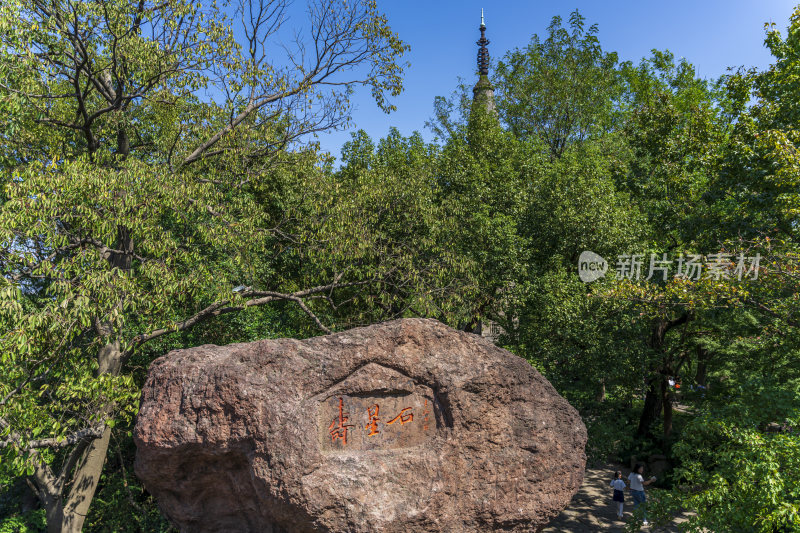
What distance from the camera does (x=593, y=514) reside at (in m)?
10.5

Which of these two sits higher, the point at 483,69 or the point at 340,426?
the point at 483,69

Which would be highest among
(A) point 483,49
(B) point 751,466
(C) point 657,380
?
(A) point 483,49

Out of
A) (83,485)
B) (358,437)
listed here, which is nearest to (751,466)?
(358,437)

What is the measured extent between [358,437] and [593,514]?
7434 mm

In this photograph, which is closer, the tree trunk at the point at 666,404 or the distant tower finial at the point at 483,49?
the tree trunk at the point at 666,404

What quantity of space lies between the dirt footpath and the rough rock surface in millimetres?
4749

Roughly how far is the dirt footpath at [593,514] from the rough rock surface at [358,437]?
475cm

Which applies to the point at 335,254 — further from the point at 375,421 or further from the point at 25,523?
the point at 25,523

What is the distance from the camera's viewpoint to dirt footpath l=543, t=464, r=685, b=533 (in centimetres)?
974

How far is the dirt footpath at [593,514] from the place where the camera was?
974 centimetres

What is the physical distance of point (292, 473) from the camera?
16.4 feet

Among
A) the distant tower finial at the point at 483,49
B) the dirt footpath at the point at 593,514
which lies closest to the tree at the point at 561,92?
the dirt footpath at the point at 593,514

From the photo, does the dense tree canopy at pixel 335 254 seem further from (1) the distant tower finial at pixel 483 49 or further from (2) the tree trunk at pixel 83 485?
(1) the distant tower finial at pixel 483 49

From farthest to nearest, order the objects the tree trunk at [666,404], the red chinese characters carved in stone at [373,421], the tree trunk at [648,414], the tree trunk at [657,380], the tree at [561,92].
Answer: the tree at [561,92] < the tree trunk at [648,414] < the tree trunk at [666,404] < the tree trunk at [657,380] < the red chinese characters carved in stone at [373,421]
